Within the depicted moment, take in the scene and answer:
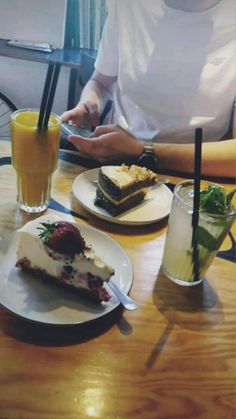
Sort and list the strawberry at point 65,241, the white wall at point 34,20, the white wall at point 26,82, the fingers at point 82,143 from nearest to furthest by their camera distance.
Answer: the strawberry at point 65,241 → the fingers at point 82,143 → the white wall at point 34,20 → the white wall at point 26,82

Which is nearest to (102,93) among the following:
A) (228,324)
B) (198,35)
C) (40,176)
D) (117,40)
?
(117,40)

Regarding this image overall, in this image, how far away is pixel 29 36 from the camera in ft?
7.88

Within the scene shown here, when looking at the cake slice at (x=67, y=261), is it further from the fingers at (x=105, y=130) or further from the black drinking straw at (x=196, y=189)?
the fingers at (x=105, y=130)

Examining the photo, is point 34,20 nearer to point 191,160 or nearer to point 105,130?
point 105,130

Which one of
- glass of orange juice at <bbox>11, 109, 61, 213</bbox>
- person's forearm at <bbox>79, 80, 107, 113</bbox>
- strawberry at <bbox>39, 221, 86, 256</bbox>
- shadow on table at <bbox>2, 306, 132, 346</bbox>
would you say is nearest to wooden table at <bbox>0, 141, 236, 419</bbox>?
shadow on table at <bbox>2, 306, 132, 346</bbox>

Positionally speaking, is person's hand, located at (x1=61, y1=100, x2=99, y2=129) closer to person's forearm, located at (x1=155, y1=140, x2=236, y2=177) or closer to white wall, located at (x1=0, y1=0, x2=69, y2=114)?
person's forearm, located at (x1=155, y1=140, x2=236, y2=177)

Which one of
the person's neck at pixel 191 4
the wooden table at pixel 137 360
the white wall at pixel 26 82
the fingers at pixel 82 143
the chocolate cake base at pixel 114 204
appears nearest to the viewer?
the wooden table at pixel 137 360

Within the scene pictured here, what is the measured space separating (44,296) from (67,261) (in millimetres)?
71

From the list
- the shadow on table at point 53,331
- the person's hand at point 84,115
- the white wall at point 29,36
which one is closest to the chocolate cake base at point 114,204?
the shadow on table at point 53,331

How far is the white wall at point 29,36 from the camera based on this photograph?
2.30m

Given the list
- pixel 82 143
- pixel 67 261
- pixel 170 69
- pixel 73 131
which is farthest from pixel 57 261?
pixel 170 69

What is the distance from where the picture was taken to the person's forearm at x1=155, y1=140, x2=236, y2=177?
3.97 ft

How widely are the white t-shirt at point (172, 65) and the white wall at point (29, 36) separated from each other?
0.95 m

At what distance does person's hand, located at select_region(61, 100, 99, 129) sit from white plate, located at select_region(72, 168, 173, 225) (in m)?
0.35
